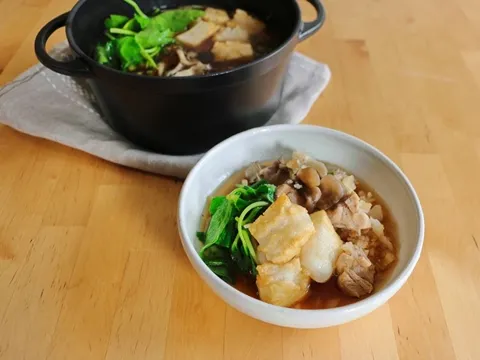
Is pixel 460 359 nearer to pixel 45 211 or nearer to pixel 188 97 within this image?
pixel 188 97

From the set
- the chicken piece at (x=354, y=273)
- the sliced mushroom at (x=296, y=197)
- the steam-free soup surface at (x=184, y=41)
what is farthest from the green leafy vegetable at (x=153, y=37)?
the chicken piece at (x=354, y=273)

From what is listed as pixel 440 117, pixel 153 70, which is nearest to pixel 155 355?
pixel 153 70

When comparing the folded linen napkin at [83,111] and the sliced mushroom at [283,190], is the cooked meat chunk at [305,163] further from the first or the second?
the folded linen napkin at [83,111]

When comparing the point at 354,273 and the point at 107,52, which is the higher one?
the point at 107,52

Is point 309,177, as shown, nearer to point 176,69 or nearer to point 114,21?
point 176,69

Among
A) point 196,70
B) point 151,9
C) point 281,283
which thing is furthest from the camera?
point 151,9

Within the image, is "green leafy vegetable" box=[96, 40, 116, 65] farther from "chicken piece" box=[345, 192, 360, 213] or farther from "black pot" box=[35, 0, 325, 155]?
"chicken piece" box=[345, 192, 360, 213]

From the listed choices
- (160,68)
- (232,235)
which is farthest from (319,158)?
(160,68)
